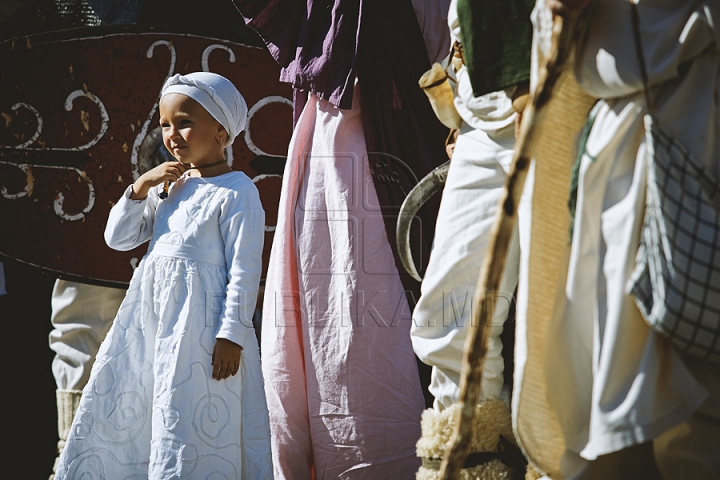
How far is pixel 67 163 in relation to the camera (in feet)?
12.6

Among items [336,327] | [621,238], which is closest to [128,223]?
[336,327]

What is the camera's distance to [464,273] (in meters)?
2.33

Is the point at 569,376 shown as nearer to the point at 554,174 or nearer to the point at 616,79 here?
the point at 554,174

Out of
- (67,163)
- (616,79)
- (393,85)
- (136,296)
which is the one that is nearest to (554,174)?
(616,79)

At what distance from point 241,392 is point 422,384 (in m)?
0.73

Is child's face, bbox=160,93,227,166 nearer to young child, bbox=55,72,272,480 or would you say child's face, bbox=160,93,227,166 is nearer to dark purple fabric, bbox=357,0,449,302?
young child, bbox=55,72,272,480

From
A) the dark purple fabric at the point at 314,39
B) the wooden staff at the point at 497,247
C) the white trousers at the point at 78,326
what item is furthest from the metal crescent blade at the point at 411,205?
the white trousers at the point at 78,326

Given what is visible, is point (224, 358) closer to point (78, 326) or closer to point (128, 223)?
point (128, 223)

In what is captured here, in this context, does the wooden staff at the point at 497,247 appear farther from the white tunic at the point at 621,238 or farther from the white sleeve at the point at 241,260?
the white sleeve at the point at 241,260

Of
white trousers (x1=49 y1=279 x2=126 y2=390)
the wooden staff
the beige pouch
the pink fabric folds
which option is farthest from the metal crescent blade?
white trousers (x1=49 y1=279 x2=126 y2=390)

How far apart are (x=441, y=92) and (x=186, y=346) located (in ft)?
3.80

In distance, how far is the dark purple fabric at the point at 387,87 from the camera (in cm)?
314

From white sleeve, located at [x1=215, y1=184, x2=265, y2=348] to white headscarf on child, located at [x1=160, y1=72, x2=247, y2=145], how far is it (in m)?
0.28

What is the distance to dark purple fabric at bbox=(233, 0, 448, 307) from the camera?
3139 millimetres
